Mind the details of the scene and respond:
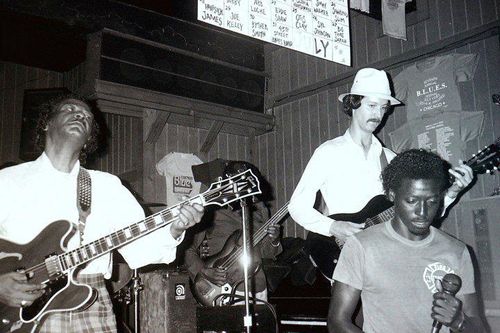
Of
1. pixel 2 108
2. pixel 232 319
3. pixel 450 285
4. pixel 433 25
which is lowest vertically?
pixel 232 319

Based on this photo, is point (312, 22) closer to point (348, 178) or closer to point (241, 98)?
point (348, 178)

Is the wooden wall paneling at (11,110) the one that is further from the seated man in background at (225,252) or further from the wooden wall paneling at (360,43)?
the wooden wall paneling at (360,43)

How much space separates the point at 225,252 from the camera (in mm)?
5484

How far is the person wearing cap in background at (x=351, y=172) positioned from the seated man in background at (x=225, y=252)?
3.72 feet

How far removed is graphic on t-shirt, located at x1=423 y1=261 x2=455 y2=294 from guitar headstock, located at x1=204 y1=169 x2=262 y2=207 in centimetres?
139

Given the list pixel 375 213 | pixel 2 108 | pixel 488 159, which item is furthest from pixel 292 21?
pixel 2 108

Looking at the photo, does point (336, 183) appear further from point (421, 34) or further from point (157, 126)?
point (157, 126)

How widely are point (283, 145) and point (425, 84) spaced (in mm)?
2586

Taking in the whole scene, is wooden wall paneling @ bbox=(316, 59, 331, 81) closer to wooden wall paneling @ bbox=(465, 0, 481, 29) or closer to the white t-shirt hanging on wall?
wooden wall paneling @ bbox=(465, 0, 481, 29)

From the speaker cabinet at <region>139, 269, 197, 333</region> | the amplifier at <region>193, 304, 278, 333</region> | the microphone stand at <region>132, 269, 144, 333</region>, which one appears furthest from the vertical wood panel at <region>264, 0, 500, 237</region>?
the microphone stand at <region>132, 269, 144, 333</region>

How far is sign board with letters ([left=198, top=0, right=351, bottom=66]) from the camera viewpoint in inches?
A: 178

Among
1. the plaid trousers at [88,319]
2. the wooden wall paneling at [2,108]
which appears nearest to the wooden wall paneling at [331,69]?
the plaid trousers at [88,319]

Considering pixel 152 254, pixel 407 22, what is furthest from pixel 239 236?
pixel 407 22

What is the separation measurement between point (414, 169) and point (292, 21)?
2.68 m
